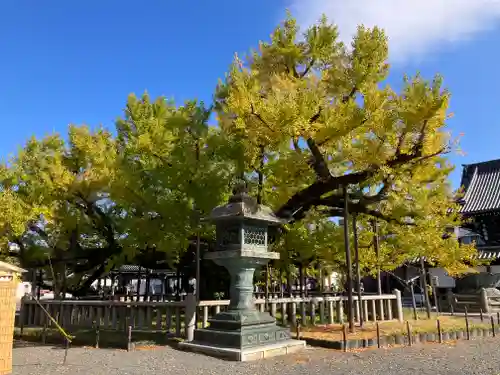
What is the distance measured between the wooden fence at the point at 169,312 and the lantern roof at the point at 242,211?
251 cm

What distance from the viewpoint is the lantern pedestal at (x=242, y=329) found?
896 cm

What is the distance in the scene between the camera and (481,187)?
26141 millimetres

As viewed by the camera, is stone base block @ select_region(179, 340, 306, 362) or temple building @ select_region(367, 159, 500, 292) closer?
stone base block @ select_region(179, 340, 306, 362)

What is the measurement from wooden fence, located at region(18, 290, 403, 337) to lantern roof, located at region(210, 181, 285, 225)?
2.51 meters

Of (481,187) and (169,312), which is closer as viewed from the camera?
(169,312)

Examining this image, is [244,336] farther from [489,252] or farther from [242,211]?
[489,252]

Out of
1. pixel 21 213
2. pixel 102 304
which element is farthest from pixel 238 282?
pixel 21 213

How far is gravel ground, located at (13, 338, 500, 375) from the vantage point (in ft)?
24.7

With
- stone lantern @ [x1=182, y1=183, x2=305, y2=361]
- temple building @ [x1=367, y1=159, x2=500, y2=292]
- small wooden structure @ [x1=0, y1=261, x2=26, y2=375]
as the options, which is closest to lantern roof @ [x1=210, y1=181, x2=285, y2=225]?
stone lantern @ [x1=182, y1=183, x2=305, y2=361]

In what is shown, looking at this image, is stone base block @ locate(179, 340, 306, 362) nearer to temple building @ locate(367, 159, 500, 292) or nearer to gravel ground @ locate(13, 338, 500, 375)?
→ gravel ground @ locate(13, 338, 500, 375)

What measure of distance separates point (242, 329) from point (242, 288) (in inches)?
41.0

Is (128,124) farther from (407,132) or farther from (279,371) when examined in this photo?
(279,371)

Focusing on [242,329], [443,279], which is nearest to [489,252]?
[443,279]

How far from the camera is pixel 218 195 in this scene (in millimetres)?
12289
